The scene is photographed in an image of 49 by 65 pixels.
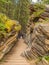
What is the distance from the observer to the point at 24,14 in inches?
1762

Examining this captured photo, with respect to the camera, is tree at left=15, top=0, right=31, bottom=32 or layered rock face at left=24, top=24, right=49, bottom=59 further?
tree at left=15, top=0, right=31, bottom=32

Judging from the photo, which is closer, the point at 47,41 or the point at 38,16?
the point at 47,41

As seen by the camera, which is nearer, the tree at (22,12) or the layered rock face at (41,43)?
the layered rock face at (41,43)

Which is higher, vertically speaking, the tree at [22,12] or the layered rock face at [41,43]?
the layered rock face at [41,43]

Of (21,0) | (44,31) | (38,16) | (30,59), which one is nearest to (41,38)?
(44,31)

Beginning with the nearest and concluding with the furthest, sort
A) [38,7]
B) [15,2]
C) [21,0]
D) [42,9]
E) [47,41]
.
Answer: [47,41] → [42,9] → [38,7] → [21,0] → [15,2]

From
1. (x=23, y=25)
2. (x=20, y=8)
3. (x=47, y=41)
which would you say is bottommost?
(x=23, y=25)

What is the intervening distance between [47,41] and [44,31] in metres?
0.84

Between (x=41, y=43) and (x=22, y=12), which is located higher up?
(x=41, y=43)

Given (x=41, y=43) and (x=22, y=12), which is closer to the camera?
(x=41, y=43)

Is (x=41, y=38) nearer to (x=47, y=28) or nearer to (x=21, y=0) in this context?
(x=47, y=28)

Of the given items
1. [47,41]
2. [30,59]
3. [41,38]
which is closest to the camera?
[47,41]

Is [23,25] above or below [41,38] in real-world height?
below

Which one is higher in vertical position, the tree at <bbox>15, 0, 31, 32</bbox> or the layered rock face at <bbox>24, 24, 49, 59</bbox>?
the layered rock face at <bbox>24, 24, 49, 59</bbox>
